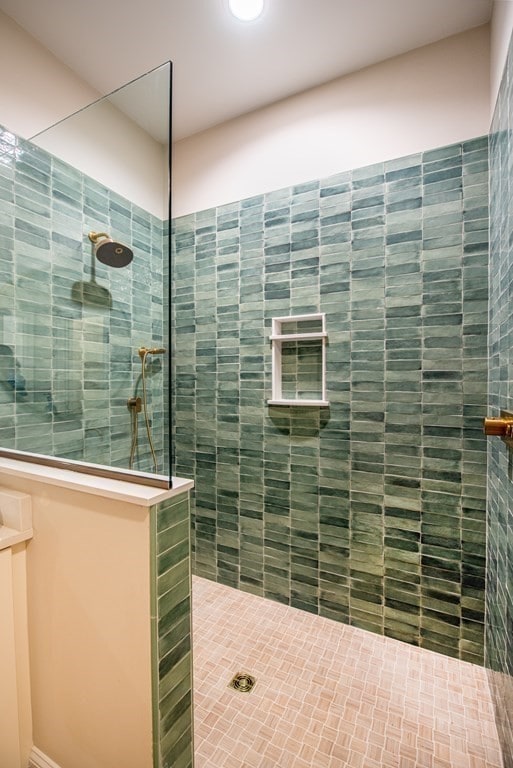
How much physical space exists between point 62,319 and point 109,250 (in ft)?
1.35

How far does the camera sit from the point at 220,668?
1.46 metres

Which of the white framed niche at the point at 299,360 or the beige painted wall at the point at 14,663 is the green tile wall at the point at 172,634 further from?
the white framed niche at the point at 299,360

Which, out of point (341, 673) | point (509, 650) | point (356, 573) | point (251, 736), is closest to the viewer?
point (509, 650)

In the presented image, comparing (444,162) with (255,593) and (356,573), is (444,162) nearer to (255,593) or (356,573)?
(356,573)

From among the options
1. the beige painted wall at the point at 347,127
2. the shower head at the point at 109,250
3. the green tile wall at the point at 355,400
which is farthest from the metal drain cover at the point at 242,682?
the beige painted wall at the point at 347,127

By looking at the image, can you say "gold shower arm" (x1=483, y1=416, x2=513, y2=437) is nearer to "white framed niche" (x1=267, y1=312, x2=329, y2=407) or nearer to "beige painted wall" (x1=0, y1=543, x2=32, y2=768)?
"white framed niche" (x1=267, y1=312, x2=329, y2=407)

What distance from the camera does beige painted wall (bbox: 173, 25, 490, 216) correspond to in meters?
1.49

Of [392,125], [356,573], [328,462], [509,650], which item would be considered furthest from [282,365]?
[509,650]

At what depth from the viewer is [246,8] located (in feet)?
4.70

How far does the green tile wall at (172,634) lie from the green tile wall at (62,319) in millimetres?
514

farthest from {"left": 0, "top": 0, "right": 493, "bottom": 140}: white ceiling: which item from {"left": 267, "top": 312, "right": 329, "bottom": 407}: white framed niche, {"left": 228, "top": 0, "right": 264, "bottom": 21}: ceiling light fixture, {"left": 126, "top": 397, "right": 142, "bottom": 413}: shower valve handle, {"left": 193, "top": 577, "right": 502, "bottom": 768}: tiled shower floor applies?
{"left": 193, "top": 577, "right": 502, "bottom": 768}: tiled shower floor

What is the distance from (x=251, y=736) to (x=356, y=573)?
0.80 meters

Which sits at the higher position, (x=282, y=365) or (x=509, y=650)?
(x=282, y=365)

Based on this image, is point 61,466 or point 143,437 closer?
point 61,466
